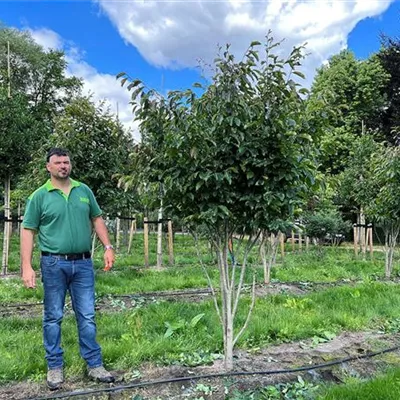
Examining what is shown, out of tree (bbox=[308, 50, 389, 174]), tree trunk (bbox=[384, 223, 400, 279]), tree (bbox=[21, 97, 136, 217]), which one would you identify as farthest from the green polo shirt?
tree (bbox=[308, 50, 389, 174])

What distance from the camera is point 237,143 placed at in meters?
3.37

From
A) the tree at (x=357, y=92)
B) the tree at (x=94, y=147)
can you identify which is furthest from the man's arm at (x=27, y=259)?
the tree at (x=357, y=92)

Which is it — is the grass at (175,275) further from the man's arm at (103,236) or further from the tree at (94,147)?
the man's arm at (103,236)

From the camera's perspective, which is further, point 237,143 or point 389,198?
point 389,198

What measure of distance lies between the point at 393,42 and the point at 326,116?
2622 cm

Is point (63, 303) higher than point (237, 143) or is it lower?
lower

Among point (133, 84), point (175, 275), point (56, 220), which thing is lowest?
point (175, 275)

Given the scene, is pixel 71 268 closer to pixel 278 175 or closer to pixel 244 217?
pixel 244 217

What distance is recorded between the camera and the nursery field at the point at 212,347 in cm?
Answer: 334

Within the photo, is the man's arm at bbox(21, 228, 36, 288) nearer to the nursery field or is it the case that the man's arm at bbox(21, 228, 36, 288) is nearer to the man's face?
the man's face

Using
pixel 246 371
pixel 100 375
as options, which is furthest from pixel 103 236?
pixel 246 371

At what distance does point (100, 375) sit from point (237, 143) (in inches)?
86.8

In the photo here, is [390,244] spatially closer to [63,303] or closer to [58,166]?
[63,303]

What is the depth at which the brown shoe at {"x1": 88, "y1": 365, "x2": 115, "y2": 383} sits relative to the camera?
341 centimetres
